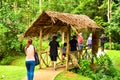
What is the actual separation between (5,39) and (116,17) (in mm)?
10255

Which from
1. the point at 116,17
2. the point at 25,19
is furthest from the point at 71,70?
the point at 25,19

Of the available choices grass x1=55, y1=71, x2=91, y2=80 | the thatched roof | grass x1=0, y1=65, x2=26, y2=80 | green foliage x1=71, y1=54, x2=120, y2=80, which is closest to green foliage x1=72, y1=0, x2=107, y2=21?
green foliage x1=71, y1=54, x2=120, y2=80

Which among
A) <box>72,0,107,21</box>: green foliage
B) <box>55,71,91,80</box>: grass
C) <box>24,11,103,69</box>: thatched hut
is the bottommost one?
<box>55,71,91,80</box>: grass

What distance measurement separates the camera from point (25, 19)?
1467 inches

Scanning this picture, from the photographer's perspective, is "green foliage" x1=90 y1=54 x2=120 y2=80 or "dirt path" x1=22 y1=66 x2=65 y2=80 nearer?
"dirt path" x1=22 y1=66 x2=65 y2=80

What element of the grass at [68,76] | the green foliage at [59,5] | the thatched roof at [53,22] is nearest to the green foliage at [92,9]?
the green foliage at [59,5]

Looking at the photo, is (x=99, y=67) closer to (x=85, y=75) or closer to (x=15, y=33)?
(x=85, y=75)

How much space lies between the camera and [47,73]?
16203mm

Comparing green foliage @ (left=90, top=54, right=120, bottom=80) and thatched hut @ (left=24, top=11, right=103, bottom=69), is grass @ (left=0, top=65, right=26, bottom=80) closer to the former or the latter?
thatched hut @ (left=24, top=11, right=103, bottom=69)

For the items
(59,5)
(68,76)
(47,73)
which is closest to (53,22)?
(47,73)

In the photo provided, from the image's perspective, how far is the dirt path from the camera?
15.1m

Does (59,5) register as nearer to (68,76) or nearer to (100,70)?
(100,70)

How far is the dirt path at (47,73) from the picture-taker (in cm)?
1510

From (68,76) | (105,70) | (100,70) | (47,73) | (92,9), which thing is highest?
(92,9)
